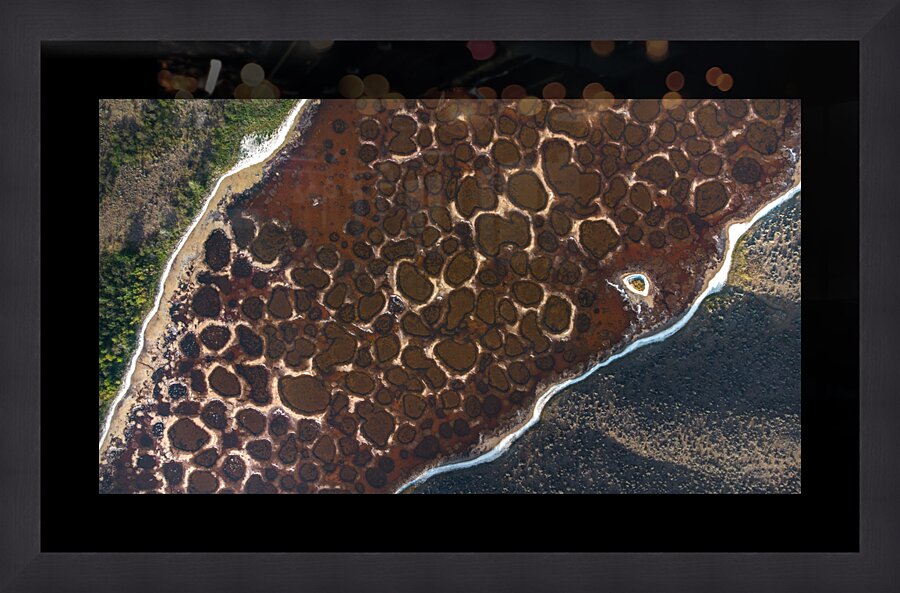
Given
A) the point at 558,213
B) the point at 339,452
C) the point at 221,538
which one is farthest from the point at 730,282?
the point at 221,538

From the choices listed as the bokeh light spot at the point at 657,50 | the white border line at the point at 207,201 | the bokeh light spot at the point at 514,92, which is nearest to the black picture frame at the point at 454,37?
the bokeh light spot at the point at 657,50

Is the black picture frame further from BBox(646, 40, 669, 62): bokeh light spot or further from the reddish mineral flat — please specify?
the reddish mineral flat

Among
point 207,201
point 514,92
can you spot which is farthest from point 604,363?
point 207,201

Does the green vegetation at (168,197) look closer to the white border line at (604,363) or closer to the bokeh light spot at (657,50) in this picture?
the white border line at (604,363)

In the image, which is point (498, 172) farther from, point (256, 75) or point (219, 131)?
point (219, 131)

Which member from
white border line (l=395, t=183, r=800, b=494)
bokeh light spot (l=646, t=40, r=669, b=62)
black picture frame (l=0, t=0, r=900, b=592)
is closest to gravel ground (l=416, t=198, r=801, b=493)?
white border line (l=395, t=183, r=800, b=494)
